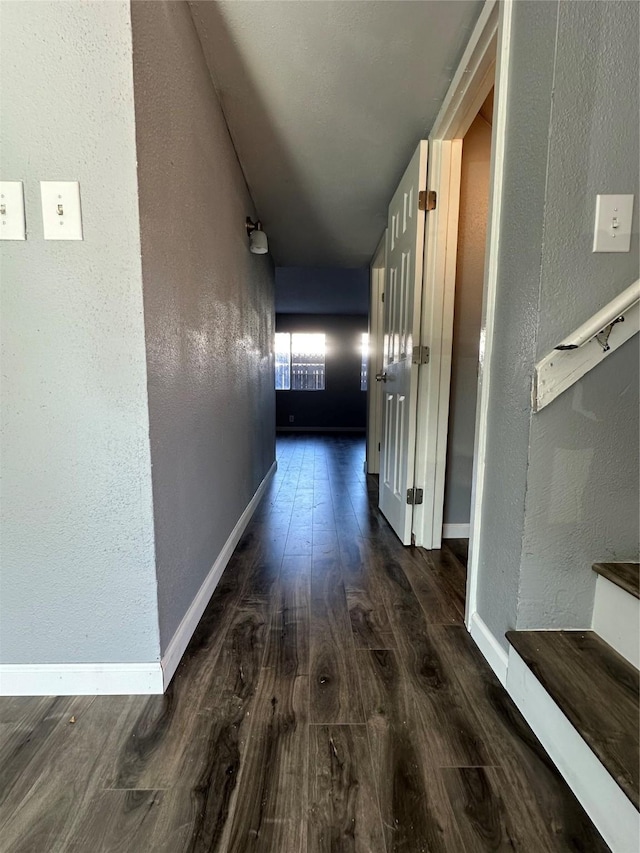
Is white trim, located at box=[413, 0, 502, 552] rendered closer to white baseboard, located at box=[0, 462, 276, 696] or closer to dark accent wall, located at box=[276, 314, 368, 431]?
white baseboard, located at box=[0, 462, 276, 696]

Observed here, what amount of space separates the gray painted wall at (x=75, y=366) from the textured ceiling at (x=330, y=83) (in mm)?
644

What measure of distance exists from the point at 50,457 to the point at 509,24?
1750 mm

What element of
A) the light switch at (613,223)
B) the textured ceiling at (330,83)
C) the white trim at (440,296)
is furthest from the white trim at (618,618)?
the textured ceiling at (330,83)

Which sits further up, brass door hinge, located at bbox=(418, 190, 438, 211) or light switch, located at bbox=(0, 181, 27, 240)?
brass door hinge, located at bbox=(418, 190, 438, 211)

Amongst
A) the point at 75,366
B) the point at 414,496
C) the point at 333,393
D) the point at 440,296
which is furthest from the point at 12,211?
the point at 333,393

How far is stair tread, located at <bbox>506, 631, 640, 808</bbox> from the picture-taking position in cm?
72

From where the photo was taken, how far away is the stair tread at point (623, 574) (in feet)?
2.98

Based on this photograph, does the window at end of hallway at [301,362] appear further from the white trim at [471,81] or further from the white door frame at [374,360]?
the white trim at [471,81]

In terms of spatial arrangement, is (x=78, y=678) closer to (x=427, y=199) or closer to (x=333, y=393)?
(x=427, y=199)

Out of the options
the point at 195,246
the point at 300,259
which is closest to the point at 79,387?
the point at 195,246

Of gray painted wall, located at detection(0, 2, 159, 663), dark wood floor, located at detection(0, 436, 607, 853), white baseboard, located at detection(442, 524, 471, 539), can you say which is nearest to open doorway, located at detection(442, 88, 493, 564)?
white baseboard, located at detection(442, 524, 471, 539)

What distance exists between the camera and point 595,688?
861 mm

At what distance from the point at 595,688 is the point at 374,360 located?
9.71 ft

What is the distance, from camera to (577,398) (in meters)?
0.98
